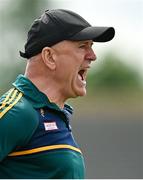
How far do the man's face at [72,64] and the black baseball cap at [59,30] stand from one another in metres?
0.04

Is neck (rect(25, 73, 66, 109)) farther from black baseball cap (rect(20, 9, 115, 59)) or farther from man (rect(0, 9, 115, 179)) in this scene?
black baseball cap (rect(20, 9, 115, 59))

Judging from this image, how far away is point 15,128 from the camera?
9.84ft

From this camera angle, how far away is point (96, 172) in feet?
31.4

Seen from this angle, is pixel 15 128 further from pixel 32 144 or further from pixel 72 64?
pixel 72 64

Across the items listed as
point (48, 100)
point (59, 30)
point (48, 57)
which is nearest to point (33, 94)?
point (48, 100)

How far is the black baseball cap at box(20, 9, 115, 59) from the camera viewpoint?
321 centimetres

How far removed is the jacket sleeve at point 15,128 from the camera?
2.99 m

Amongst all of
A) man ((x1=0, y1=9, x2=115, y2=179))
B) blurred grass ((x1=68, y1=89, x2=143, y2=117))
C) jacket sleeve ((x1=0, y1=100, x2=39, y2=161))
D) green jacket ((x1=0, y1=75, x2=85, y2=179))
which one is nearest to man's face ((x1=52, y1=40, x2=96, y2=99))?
man ((x1=0, y1=9, x2=115, y2=179))

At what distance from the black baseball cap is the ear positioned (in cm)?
2

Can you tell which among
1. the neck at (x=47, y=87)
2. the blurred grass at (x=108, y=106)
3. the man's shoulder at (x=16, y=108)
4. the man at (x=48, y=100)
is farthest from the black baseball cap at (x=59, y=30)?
the blurred grass at (x=108, y=106)

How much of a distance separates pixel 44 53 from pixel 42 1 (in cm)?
2033

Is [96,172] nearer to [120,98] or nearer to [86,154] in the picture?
[86,154]

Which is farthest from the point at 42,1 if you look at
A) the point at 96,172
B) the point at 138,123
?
the point at 96,172

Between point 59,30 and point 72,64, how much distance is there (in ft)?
0.52
